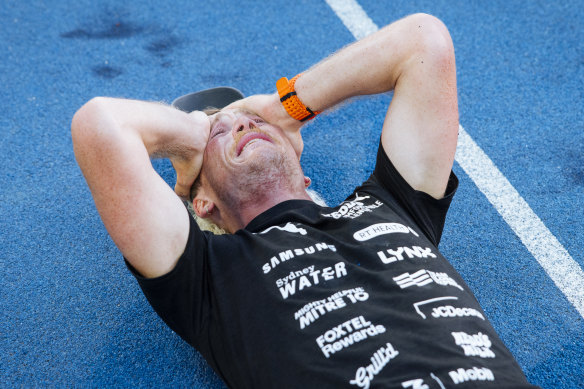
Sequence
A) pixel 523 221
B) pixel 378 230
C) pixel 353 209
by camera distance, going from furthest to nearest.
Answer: pixel 523 221 → pixel 353 209 → pixel 378 230

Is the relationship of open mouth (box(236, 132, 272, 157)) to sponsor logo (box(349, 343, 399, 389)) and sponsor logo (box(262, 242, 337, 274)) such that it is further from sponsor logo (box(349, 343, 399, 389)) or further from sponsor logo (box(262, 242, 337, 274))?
sponsor logo (box(349, 343, 399, 389))

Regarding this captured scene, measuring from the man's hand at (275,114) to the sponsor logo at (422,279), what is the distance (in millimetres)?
842

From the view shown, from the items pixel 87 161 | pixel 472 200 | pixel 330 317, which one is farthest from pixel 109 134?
pixel 472 200

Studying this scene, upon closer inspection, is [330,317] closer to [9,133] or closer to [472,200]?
[472,200]

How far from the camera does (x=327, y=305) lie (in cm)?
157

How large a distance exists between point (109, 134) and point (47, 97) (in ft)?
5.53

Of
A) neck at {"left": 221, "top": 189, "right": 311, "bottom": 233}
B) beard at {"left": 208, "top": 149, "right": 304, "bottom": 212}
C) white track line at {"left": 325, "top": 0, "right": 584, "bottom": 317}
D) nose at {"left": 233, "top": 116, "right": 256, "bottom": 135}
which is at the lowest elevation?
white track line at {"left": 325, "top": 0, "right": 584, "bottom": 317}

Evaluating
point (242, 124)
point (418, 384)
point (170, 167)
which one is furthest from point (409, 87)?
point (170, 167)

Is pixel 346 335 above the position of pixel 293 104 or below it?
below

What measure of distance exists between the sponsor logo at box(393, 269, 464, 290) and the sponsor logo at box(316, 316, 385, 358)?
0.18 m

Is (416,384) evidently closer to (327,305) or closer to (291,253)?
(327,305)

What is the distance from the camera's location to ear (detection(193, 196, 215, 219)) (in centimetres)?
212

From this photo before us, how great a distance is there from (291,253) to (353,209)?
34 cm

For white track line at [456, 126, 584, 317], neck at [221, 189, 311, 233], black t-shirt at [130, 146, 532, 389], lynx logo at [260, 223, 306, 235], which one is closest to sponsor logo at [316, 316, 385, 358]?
black t-shirt at [130, 146, 532, 389]
